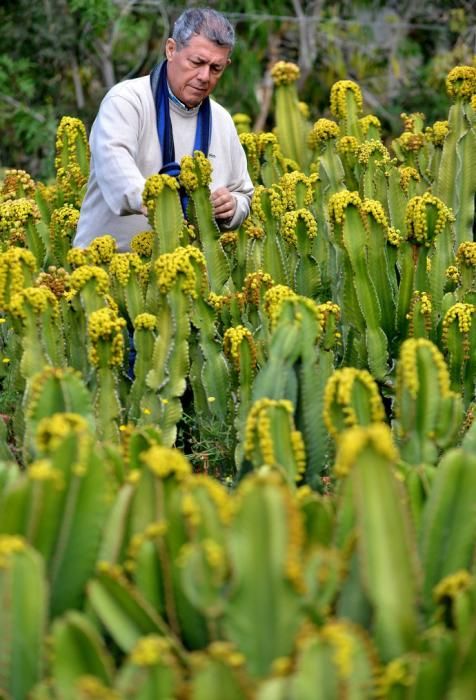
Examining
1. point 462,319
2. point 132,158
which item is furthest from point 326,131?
point 462,319

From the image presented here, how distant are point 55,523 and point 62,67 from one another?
7.77m

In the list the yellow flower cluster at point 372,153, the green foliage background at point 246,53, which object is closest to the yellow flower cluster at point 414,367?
the yellow flower cluster at point 372,153

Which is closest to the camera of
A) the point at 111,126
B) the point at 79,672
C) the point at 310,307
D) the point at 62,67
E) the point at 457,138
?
the point at 79,672

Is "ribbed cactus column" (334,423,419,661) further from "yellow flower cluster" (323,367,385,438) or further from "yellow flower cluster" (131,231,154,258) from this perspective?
"yellow flower cluster" (131,231,154,258)

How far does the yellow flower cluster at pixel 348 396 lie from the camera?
2.47 meters

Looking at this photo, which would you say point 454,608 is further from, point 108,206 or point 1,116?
point 1,116

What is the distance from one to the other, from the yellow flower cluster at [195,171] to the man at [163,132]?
20cm

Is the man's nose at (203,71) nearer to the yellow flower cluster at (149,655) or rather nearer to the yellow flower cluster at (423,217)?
the yellow flower cluster at (423,217)

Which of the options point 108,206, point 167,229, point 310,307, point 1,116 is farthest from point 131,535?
point 1,116

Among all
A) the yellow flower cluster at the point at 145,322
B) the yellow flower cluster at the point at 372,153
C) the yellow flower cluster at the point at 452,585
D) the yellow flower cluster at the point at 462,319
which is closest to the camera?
the yellow flower cluster at the point at 452,585

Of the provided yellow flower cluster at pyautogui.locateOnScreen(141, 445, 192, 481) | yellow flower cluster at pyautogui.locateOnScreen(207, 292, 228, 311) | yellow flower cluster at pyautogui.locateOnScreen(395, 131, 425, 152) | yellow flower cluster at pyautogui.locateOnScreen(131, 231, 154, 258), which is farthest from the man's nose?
yellow flower cluster at pyautogui.locateOnScreen(141, 445, 192, 481)

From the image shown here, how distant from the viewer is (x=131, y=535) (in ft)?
6.93

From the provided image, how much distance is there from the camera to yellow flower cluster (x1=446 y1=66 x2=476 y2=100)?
4.96 metres

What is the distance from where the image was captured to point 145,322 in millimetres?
3297
